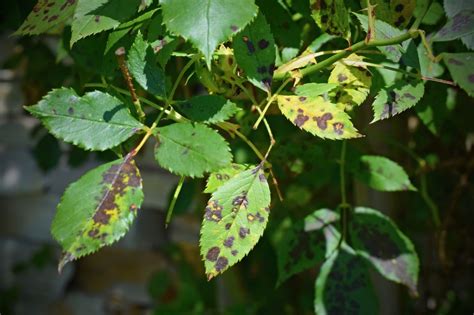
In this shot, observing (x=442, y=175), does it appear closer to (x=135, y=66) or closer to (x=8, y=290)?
(x=135, y=66)

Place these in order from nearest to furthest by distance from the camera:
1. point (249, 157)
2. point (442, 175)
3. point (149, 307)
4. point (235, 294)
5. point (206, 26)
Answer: point (206, 26) < point (249, 157) < point (442, 175) < point (235, 294) < point (149, 307)

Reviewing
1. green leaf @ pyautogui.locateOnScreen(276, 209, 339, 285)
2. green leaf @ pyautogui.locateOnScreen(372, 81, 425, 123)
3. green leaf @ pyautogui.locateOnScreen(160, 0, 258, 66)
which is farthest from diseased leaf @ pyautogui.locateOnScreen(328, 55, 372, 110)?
green leaf @ pyautogui.locateOnScreen(276, 209, 339, 285)

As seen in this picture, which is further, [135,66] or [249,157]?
[249,157]

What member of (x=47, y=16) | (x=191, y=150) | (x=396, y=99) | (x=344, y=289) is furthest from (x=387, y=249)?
(x=47, y=16)

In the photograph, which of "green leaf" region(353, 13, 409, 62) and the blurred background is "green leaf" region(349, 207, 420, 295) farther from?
"green leaf" region(353, 13, 409, 62)

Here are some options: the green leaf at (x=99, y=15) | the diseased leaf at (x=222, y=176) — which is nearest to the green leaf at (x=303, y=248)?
the diseased leaf at (x=222, y=176)

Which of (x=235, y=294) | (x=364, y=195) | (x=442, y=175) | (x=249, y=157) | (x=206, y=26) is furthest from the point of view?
(x=235, y=294)

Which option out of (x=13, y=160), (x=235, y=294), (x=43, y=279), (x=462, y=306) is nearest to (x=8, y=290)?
(x=43, y=279)
